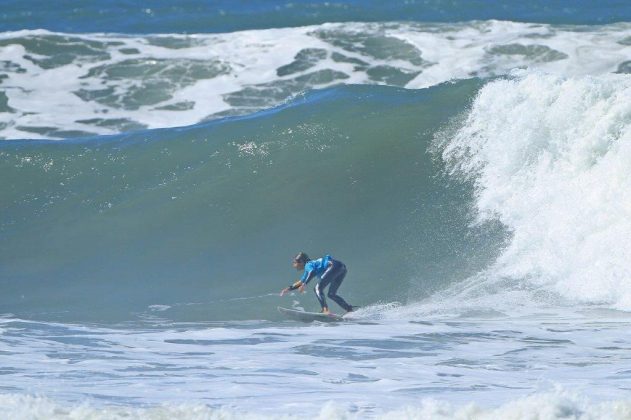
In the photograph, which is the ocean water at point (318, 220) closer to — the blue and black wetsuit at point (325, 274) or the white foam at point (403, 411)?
the white foam at point (403, 411)

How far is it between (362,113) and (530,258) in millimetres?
5584

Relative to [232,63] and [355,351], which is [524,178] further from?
[232,63]

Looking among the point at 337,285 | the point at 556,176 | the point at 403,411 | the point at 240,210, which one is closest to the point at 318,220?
the point at 240,210

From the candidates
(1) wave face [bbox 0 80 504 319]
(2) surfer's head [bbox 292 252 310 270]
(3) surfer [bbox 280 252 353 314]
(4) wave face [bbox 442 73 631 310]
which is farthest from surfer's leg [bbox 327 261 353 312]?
(4) wave face [bbox 442 73 631 310]

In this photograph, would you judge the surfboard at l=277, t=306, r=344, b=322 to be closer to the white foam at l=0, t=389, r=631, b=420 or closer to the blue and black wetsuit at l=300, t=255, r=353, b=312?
the blue and black wetsuit at l=300, t=255, r=353, b=312

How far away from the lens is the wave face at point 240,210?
51.3ft

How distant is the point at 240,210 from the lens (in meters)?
17.8

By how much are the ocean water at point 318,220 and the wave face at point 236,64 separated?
70 mm

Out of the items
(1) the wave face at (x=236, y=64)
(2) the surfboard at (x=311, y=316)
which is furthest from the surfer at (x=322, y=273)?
(1) the wave face at (x=236, y=64)

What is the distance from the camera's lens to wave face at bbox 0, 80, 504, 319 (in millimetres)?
15633

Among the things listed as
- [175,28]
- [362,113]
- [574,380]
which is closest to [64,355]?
[574,380]

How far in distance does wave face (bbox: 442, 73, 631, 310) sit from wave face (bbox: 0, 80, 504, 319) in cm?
42

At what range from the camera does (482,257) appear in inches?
610

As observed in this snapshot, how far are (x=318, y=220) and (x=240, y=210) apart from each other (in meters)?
1.27
